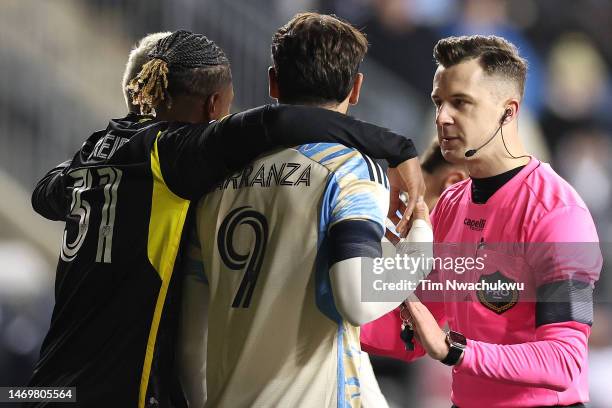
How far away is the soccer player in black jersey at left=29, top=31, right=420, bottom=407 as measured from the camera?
178 centimetres

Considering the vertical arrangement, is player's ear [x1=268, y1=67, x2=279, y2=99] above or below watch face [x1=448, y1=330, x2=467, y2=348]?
above

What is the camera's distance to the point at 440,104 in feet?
7.45

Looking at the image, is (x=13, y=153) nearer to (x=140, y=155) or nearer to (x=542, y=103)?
(x=542, y=103)

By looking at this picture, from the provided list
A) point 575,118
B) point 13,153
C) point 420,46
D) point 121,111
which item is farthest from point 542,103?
point 13,153

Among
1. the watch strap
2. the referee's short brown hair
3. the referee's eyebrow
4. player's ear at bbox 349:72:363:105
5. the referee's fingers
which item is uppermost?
the referee's short brown hair

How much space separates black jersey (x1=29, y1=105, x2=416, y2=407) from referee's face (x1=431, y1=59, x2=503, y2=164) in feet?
1.46

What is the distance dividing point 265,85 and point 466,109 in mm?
3998

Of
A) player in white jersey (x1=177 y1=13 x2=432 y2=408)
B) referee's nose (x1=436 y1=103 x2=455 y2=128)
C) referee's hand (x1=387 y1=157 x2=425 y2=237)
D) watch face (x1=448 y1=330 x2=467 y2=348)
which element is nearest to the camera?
player in white jersey (x1=177 y1=13 x2=432 y2=408)

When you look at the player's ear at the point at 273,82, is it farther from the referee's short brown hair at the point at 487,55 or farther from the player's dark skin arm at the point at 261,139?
the referee's short brown hair at the point at 487,55

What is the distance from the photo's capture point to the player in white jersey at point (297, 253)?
66.8 inches

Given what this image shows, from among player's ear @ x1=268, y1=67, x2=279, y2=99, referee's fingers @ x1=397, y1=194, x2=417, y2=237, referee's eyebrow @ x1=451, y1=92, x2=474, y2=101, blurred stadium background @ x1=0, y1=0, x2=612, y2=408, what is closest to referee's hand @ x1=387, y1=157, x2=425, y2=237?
referee's fingers @ x1=397, y1=194, x2=417, y2=237

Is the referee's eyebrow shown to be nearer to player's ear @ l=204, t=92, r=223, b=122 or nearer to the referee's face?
the referee's face

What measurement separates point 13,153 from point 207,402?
404cm

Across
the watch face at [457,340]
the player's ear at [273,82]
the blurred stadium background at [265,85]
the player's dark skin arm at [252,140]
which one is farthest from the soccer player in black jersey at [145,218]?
the blurred stadium background at [265,85]
